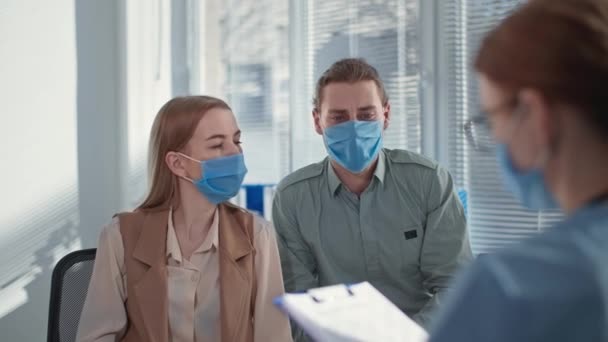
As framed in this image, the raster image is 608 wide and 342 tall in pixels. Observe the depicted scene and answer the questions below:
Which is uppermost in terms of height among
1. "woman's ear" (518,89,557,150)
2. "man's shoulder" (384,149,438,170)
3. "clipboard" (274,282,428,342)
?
"woman's ear" (518,89,557,150)

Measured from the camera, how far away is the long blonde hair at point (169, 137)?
191 cm

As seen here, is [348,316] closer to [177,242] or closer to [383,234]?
[177,242]

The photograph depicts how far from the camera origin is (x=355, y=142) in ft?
7.00

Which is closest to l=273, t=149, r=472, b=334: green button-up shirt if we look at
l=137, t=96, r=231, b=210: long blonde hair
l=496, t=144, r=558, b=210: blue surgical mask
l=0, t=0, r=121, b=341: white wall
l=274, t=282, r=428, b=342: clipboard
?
l=137, t=96, r=231, b=210: long blonde hair

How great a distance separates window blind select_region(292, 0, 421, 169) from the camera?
105 inches

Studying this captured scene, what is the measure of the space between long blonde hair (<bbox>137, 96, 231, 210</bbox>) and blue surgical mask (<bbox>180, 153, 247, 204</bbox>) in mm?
65

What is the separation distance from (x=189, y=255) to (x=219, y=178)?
243 millimetres

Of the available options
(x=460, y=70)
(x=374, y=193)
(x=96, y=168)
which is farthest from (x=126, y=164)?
(x=460, y=70)

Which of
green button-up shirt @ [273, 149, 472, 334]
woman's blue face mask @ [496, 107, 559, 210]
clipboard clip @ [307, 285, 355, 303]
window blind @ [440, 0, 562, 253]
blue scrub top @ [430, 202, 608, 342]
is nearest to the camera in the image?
blue scrub top @ [430, 202, 608, 342]

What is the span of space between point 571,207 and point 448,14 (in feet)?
6.31

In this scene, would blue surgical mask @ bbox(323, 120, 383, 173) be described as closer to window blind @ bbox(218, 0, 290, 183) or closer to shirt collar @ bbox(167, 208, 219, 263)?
shirt collar @ bbox(167, 208, 219, 263)

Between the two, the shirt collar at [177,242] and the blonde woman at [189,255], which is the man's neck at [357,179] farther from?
the shirt collar at [177,242]

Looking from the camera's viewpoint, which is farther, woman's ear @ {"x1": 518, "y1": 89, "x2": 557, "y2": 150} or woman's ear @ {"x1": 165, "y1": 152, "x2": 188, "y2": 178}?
woman's ear @ {"x1": 165, "y1": 152, "x2": 188, "y2": 178}

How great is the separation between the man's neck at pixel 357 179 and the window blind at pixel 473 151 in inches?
19.8
